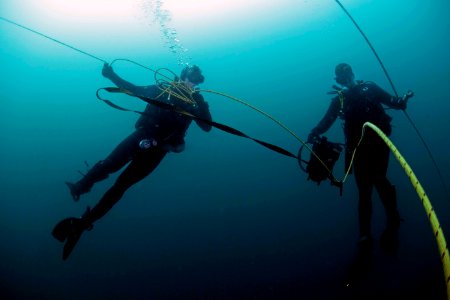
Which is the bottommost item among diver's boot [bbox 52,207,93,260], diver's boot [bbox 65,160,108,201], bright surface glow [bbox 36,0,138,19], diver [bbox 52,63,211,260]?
diver's boot [bbox 52,207,93,260]

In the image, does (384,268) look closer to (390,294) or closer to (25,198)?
(390,294)

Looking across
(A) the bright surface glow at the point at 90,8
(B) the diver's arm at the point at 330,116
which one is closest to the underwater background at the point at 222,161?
(A) the bright surface glow at the point at 90,8

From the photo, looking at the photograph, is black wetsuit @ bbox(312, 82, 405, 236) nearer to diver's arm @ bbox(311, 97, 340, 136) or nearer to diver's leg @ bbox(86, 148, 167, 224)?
diver's arm @ bbox(311, 97, 340, 136)

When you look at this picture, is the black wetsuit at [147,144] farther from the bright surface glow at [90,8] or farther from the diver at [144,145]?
the bright surface glow at [90,8]

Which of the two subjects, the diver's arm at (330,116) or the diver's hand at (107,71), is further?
the diver's arm at (330,116)

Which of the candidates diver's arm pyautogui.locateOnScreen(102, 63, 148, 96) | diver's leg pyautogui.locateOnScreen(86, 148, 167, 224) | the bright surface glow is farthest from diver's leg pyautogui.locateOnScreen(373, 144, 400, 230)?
the bright surface glow

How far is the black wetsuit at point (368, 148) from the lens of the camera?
4.57 meters

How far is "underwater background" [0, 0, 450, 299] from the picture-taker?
11039 mm

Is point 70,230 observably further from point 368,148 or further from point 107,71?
point 368,148

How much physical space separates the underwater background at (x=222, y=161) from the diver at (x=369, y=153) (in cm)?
81

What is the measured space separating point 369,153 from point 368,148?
0.09 meters

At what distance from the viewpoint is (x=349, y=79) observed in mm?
5383

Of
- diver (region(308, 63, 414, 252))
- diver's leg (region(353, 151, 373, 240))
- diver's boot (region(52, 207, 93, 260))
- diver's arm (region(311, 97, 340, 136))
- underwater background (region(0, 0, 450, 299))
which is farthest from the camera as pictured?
underwater background (region(0, 0, 450, 299))

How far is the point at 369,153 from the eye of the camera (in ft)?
15.2
